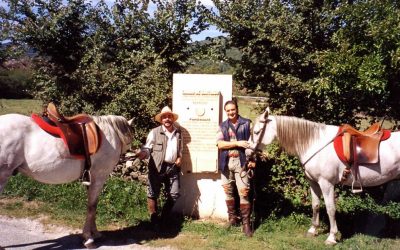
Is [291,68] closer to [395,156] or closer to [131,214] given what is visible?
[395,156]

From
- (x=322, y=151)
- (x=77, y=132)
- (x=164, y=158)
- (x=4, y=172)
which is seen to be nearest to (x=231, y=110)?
(x=164, y=158)

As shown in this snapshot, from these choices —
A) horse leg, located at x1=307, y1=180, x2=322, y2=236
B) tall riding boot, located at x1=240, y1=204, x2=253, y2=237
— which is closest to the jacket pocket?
tall riding boot, located at x1=240, y1=204, x2=253, y2=237

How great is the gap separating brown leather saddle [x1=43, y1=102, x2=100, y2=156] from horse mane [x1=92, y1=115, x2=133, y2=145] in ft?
0.50

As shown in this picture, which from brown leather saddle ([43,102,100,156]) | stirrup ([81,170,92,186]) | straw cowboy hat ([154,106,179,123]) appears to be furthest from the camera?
straw cowboy hat ([154,106,179,123])

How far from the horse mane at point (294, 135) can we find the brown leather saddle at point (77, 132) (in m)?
2.57

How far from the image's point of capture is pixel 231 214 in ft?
19.7

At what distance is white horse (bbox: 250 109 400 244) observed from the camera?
17.4 feet

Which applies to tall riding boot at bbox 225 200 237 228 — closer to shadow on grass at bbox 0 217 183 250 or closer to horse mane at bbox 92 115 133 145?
shadow on grass at bbox 0 217 183 250

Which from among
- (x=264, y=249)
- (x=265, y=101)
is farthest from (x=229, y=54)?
(x=264, y=249)

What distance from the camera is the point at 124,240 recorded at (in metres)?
5.48

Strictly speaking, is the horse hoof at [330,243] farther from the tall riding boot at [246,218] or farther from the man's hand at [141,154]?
the man's hand at [141,154]

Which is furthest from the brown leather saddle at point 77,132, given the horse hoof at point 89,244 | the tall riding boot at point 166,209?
the tall riding boot at point 166,209

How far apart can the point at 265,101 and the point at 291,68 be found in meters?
0.94

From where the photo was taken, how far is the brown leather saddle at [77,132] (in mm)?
4898
